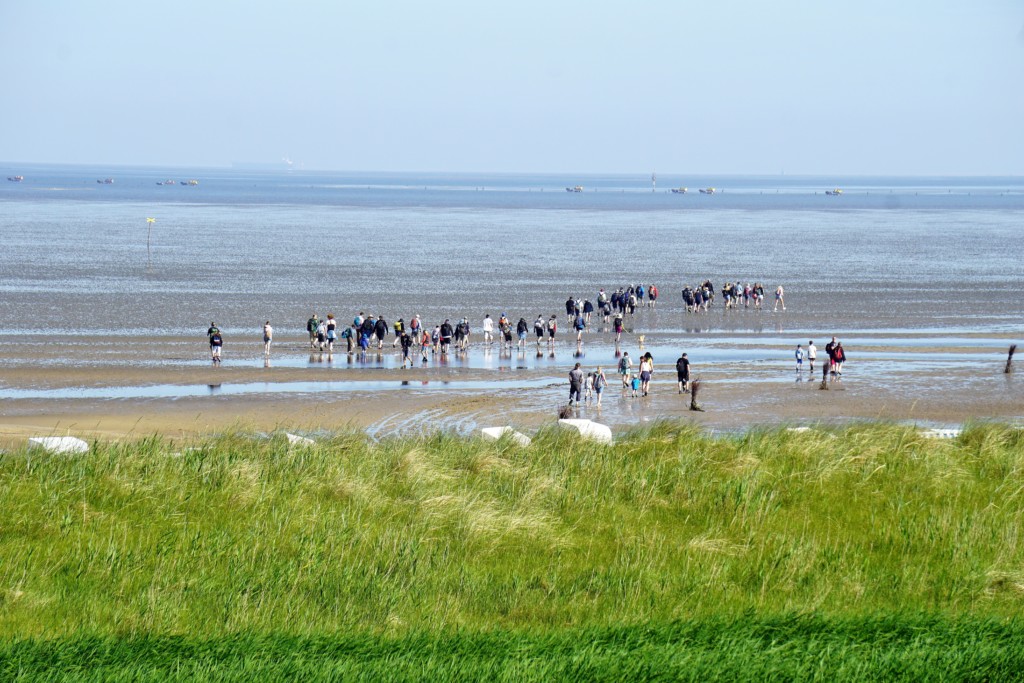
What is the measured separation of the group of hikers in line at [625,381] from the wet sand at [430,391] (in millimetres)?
358

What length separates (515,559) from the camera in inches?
447

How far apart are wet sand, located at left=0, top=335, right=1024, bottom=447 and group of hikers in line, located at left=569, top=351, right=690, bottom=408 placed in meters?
0.36

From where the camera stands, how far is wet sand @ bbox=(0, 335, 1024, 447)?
87.5ft

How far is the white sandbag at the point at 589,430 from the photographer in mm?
16141

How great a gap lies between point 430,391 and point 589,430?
14.3 metres

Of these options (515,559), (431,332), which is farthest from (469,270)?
(515,559)

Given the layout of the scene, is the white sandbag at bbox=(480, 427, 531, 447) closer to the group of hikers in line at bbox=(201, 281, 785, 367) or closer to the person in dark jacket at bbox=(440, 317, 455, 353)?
the group of hikers in line at bbox=(201, 281, 785, 367)

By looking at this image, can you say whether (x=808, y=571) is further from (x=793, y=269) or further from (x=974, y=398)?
(x=793, y=269)

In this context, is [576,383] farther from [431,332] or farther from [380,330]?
[431,332]

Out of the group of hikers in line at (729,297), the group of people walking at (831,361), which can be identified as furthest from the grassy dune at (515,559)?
the group of hikers in line at (729,297)

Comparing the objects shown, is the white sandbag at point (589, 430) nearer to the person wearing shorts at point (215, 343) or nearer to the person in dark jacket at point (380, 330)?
A: the person wearing shorts at point (215, 343)

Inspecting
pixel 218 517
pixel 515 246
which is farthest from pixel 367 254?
pixel 218 517

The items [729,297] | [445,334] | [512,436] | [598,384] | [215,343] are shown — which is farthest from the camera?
[729,297]

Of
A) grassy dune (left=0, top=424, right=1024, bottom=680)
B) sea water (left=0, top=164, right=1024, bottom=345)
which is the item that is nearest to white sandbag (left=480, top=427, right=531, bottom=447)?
grassy dune (left=0, top=424, right=1024, bottom=680)
